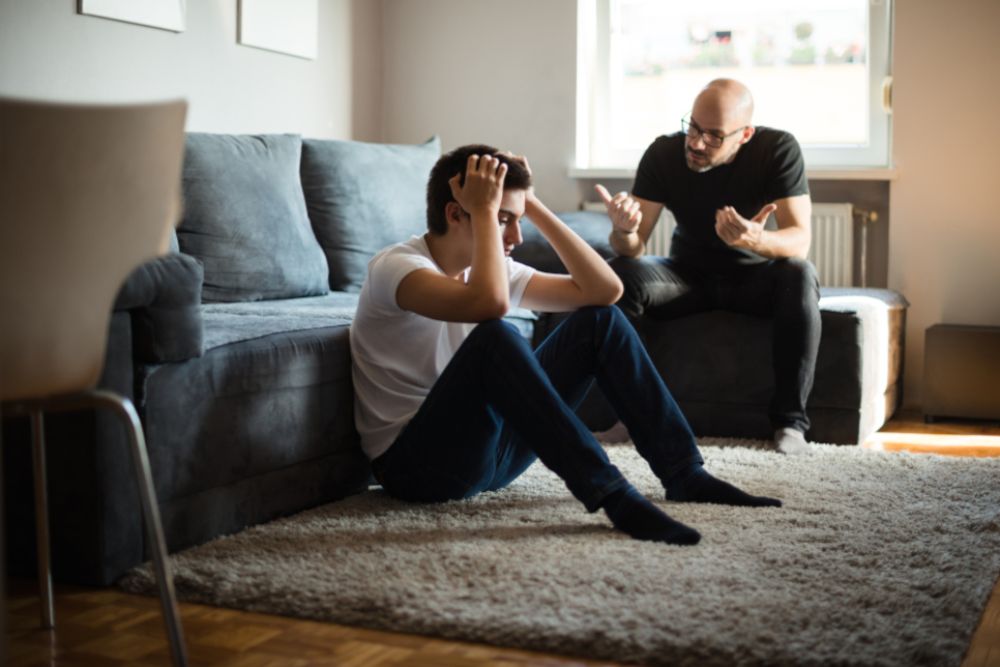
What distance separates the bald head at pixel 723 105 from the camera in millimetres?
3461

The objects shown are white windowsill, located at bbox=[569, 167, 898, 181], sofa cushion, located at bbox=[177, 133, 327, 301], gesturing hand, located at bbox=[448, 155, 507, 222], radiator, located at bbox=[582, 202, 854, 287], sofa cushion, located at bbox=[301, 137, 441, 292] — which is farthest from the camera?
radiator, located at bbox=[582, 202, 854, 287]

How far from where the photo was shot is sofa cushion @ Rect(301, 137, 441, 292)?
3.93 m

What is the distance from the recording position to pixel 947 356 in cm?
400

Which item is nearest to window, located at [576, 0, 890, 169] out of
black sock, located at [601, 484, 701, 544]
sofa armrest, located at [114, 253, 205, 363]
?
black sock, located at [601, 484, 701, 544]

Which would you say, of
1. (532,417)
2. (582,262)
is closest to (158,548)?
(532,417)

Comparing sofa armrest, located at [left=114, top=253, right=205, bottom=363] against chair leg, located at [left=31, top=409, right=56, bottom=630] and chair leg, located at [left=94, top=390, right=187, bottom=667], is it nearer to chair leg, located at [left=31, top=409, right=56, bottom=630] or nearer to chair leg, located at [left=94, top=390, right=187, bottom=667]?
chair leg, located at [left=31, top=409, right=56, bottom=630]

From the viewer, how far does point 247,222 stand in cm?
346

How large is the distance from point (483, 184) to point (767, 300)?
1.40 m

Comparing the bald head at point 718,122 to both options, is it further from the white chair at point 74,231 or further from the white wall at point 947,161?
the white chair at point 74,231

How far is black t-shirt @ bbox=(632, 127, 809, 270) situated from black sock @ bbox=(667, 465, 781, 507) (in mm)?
1133

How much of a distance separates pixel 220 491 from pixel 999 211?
9.90 feet

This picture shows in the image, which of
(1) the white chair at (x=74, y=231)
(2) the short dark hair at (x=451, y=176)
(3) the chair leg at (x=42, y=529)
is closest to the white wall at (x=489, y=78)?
(2) the short dark hair at (x=451, y=176)

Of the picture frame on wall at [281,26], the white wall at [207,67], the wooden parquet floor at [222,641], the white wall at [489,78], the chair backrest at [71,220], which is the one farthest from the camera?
the white wall at [489,78]

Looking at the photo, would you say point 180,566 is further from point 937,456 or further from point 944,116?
point 944,116
